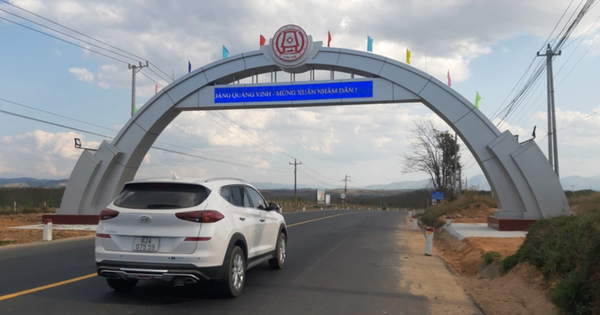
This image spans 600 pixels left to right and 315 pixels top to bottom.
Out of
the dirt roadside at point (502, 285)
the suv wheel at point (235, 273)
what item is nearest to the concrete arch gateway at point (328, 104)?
the dirt roadside at point (502, 285)

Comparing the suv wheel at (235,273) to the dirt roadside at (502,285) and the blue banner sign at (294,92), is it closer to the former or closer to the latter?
the dirt roadside at (502,285)

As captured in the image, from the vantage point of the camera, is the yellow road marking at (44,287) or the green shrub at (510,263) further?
the green shrub at (510,263)

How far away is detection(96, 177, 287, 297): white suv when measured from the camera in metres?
6.50

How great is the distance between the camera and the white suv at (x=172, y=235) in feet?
21.3

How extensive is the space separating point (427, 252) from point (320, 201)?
68.5m

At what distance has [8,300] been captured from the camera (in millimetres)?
6836

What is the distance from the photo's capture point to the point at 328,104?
21.7 m

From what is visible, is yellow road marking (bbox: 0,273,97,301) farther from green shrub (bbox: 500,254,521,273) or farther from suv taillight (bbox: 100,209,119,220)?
green shrub (bbox: 500,254,521,273)

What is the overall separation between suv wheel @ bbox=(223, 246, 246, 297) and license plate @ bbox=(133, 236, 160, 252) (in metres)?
1.06

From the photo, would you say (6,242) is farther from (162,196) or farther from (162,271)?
(162,271)

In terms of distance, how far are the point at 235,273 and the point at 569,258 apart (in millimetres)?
4967

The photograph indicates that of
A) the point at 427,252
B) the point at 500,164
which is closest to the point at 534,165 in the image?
the point at 500,164

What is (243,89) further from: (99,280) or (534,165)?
(99,280)

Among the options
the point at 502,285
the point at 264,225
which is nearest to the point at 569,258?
the point at 502,285
